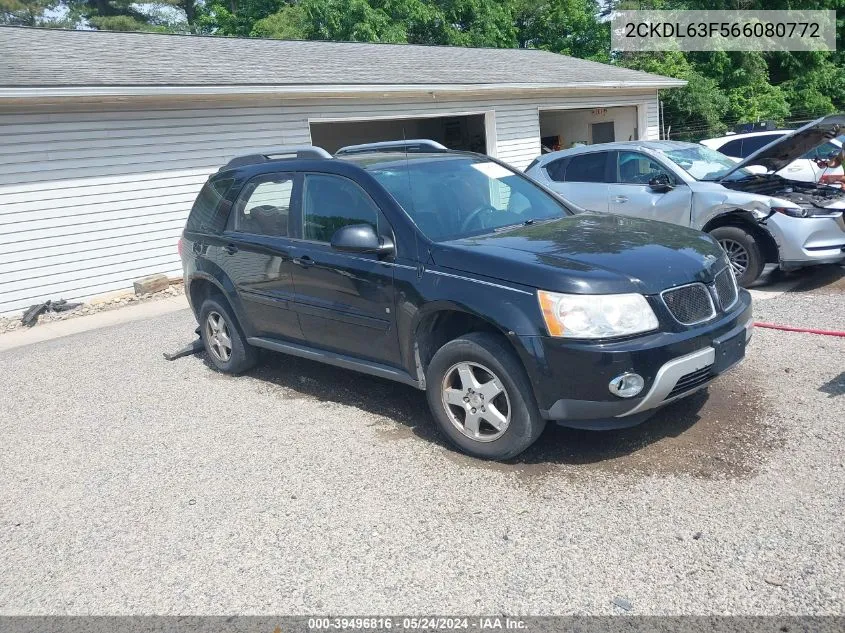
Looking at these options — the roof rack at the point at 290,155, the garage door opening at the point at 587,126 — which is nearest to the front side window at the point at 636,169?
the roof rack at the point at 290,155

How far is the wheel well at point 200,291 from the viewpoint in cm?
657

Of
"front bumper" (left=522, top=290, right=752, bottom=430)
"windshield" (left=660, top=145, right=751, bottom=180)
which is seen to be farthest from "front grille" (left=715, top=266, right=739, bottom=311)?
"windshield" (left=660, top=145, right=751, bottom=180)

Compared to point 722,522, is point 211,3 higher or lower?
higher

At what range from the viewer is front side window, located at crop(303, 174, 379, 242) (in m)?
5.04

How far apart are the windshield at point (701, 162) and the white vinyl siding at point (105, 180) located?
6815mm

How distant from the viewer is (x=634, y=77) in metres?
19.6

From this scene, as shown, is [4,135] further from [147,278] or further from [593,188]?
[593,188]

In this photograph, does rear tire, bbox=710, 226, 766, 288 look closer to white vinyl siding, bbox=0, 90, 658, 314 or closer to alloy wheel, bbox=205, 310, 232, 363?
alloy wheel, bbox=205, 310, 232, 363

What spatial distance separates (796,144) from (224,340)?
6.20 m

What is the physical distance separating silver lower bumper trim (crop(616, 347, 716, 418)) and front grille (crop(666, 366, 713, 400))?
38 mm

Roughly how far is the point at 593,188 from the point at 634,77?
459 inches

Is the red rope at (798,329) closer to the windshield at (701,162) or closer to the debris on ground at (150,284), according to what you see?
the windshield at (701,162)

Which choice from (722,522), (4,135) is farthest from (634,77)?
(722,522)

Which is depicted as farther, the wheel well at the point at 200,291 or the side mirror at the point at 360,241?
the wheel well at the point at 200,291
